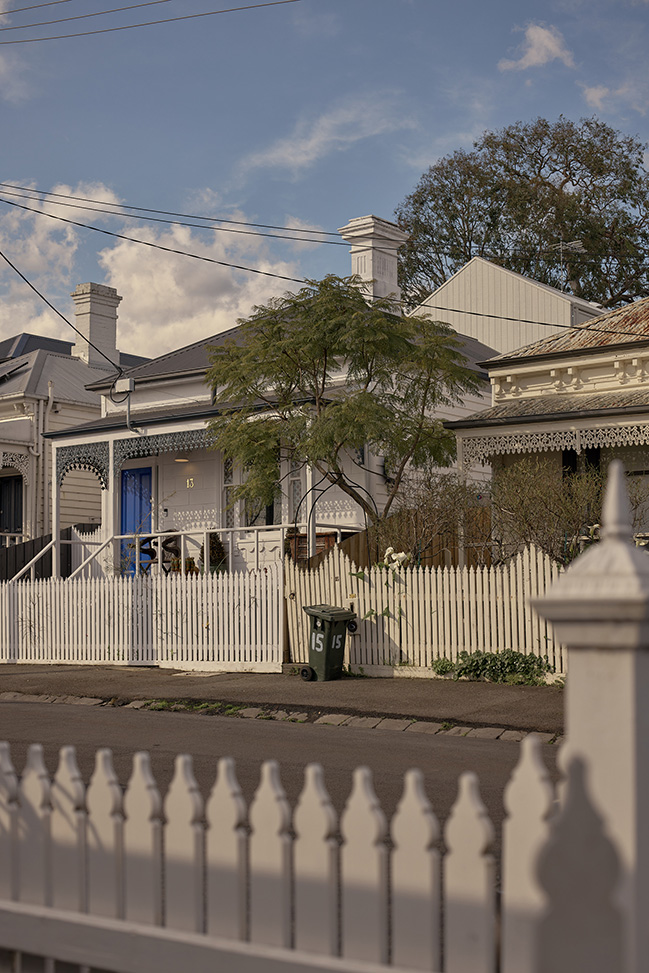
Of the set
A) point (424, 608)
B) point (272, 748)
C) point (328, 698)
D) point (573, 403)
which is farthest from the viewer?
point (573, 403)

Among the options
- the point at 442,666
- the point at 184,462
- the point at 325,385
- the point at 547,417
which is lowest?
the point at 442,666

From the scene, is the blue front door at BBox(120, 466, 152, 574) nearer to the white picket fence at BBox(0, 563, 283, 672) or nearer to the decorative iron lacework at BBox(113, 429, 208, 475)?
the decorative iron lacework at BBox(113, 429, 208, 475)

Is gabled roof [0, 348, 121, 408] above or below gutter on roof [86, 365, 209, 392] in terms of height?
above

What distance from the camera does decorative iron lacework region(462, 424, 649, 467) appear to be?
17.2 m

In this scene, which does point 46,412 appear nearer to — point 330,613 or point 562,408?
point 562,408

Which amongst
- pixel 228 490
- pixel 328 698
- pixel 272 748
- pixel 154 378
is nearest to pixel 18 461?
pixel 154 378

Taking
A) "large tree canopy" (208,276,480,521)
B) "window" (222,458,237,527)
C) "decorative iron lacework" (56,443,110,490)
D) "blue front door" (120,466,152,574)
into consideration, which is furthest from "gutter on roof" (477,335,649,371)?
"blue front door" (120,466,152,574)

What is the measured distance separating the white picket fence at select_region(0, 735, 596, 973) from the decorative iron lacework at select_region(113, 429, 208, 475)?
17021mm

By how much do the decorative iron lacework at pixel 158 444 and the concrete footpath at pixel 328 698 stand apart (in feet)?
19.2

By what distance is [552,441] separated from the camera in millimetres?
17922

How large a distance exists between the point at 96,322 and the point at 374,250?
10129 millimetres

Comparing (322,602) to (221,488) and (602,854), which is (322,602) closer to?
(221,488)

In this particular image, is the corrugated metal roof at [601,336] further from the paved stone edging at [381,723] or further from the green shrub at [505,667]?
the paved stone edging at [381,723]

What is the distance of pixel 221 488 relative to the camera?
23.4 metres
